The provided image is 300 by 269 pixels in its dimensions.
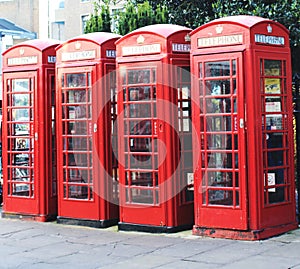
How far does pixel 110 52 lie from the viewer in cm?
952

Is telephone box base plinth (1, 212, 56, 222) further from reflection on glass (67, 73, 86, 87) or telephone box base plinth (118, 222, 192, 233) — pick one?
reflection on glass (67, 73, 86, 87)

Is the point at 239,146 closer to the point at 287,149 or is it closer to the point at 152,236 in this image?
the point at 287,149

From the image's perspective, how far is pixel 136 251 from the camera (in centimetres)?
791

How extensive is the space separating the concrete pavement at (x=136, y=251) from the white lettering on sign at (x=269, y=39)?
2467mm

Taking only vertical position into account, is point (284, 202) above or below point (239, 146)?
below

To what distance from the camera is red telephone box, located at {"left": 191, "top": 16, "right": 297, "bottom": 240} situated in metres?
8.03

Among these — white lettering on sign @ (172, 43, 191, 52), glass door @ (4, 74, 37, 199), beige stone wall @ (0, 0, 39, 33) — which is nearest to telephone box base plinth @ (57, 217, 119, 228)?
glass door @ (4, 74, 37, 199)

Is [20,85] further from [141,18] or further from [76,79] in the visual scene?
[141,18]

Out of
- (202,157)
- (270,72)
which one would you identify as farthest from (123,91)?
(270,72)

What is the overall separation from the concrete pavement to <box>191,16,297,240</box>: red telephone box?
304 millimetres

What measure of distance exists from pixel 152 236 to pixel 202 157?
1288mm

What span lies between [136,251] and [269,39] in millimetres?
3135

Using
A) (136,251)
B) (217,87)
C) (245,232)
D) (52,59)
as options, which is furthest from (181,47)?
(136,251)

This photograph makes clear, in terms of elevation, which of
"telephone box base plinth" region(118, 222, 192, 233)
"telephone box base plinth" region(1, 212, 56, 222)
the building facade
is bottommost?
"telephone box base plinth" region(118, 222, 192, 233)
